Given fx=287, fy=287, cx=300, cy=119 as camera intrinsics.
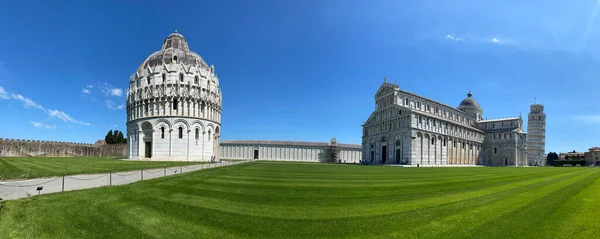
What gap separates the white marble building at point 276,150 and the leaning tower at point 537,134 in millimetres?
75374

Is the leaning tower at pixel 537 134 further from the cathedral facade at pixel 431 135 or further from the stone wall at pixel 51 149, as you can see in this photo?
the stone wall at pixel 51 149

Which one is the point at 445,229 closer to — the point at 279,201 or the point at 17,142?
the point at 279,201

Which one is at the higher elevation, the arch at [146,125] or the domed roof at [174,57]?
the domed roof at [174,57]

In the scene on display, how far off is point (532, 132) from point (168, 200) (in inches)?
5252

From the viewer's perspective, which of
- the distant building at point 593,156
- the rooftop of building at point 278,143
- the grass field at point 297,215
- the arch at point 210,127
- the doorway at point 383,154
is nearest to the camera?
the grass field at point 297,215

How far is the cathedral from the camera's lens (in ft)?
203

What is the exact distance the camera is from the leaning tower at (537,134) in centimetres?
10538

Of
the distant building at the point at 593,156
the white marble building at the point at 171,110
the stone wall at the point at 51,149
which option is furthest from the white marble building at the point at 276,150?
the distant building at the point at 593,156

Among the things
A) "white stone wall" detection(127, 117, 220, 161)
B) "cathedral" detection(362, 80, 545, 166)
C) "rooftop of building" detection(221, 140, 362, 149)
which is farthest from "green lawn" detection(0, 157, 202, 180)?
"rooftop of building" detection(221, 140, 362, 149)

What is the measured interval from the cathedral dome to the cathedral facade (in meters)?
2.01

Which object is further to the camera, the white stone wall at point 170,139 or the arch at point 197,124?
the arch at point 197,124

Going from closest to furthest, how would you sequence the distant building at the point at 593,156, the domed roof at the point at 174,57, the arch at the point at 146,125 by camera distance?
the arch at the point at 146,125 < the domed roof at the point at 174,57 < the distant building at the point at 593,156

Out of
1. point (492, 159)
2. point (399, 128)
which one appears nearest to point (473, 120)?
point (492, 159)

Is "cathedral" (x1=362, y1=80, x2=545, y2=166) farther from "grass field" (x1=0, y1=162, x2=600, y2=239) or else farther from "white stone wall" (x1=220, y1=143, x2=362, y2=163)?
"grass field" (x1=0, y1=162, x2=600, y2=239)
